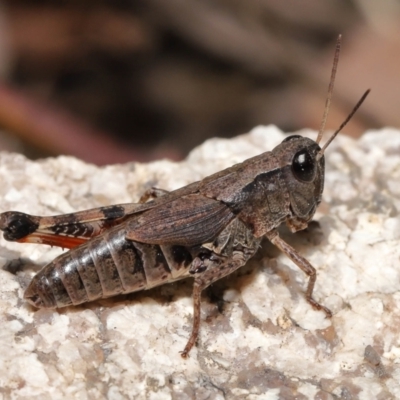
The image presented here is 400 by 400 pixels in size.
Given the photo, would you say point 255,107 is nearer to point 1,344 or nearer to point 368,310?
point 368,310

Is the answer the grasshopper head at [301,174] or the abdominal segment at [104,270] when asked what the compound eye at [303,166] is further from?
the abdominal segment at [104,270]

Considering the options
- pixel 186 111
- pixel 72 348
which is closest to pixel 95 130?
pixel 186 111

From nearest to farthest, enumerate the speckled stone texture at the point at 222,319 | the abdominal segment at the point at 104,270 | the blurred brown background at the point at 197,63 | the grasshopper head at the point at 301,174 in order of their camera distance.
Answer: the speckled stone texture at the point at 222,319
the abdominal segment at the point at 104,270
the grasshopper head at the point at 301,174
the blurred brown background at the point at 197,63

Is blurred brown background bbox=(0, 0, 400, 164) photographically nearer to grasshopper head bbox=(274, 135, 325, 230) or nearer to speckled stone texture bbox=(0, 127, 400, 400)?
speckled stone texture bbox=(0, 127, 400, 400)

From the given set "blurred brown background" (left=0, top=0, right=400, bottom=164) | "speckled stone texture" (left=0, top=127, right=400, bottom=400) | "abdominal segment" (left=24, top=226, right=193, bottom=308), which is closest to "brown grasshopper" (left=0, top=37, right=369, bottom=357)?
"abdominal segment" (left=24, top=226, right=193, bottom=308)

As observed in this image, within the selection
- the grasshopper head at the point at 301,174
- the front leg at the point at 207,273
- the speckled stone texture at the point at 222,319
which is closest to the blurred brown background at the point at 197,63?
the speckled stone texture at the point at 222,319

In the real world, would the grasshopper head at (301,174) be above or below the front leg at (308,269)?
above

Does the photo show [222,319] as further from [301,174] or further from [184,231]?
[301,174]
